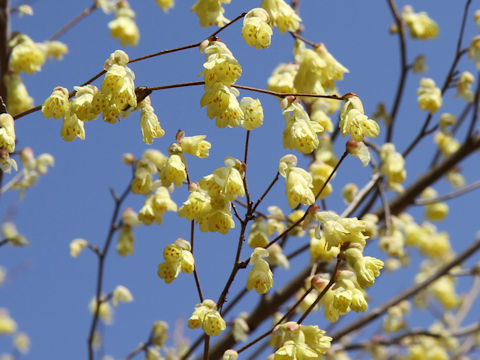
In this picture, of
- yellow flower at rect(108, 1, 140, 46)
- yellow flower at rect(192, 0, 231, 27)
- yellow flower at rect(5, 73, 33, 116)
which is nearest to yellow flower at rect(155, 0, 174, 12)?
yellow flower at rect(108, 1, 140, 46)

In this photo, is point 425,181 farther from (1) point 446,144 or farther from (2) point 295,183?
(2) point 295,183

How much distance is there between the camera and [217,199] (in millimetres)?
1961

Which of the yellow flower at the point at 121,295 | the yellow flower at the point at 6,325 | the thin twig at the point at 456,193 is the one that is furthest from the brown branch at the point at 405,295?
the yellow flower at the point at 6,325

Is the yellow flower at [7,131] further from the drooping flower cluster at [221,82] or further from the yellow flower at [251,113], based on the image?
the yellow flower at [251,113]

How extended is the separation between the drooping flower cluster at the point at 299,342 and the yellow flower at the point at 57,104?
0.91m

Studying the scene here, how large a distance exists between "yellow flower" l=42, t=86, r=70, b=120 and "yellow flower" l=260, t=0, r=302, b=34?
0.80 metres

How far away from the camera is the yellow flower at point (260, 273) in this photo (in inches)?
76.3

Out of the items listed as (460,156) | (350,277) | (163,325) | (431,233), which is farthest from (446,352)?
(350,277)

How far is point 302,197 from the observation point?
1959mm

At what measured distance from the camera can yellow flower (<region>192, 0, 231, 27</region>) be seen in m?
2.38

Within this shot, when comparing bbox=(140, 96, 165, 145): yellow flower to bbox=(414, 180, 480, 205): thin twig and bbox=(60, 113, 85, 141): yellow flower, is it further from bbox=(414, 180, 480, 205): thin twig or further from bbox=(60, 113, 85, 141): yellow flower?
bbox=(414, 180, 480, 205): thin twig

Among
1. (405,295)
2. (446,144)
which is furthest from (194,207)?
(446,144)

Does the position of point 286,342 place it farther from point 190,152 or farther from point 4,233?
point 4,233

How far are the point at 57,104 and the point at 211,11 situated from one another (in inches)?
28.1
